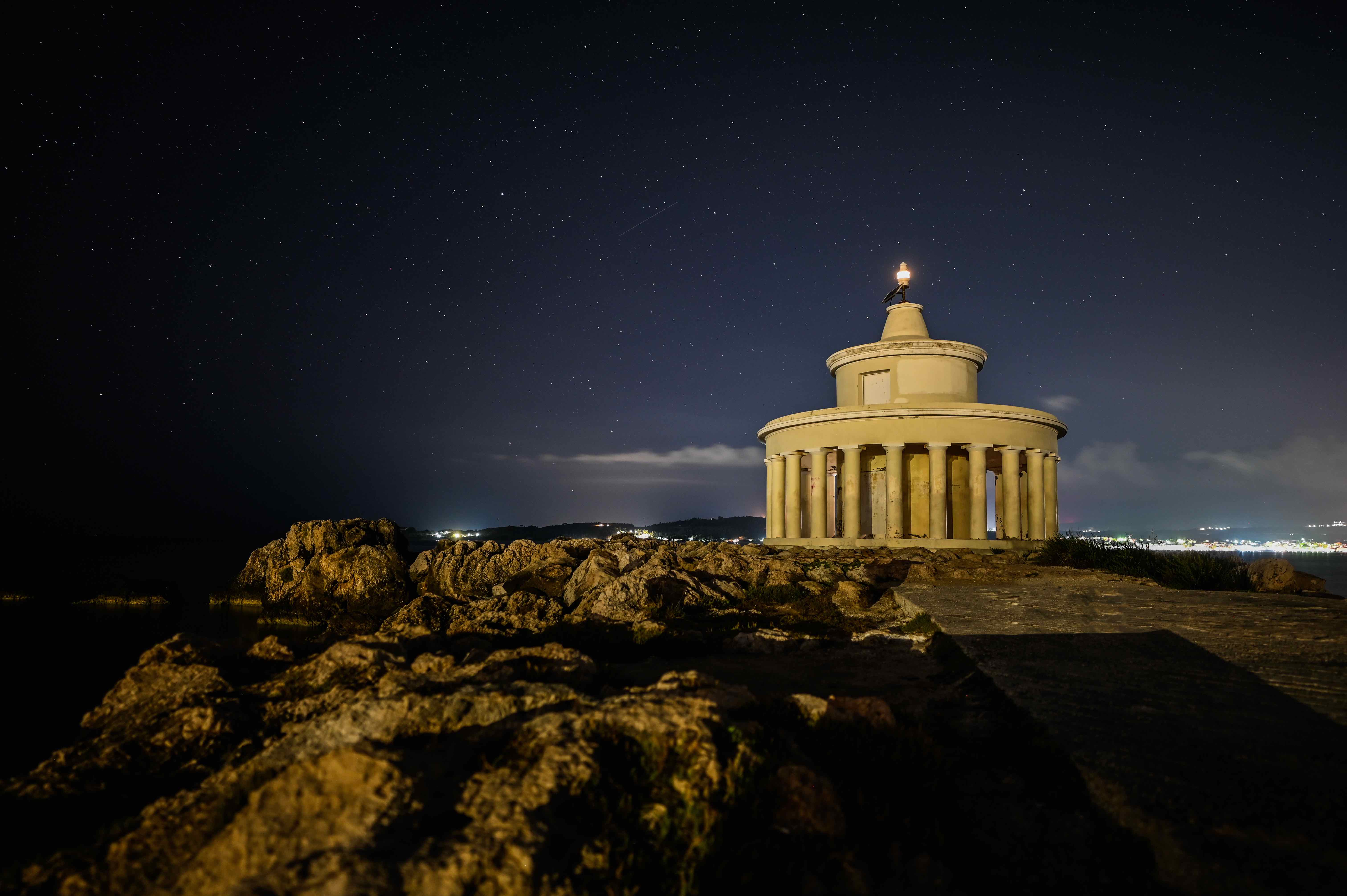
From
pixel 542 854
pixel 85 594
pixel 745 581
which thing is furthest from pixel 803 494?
pixel 85 594

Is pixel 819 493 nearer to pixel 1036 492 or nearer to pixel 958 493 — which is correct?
pixel 958 493

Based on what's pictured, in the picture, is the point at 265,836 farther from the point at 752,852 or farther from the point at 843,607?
the point at 843,607

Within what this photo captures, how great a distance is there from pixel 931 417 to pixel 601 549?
46.8ft

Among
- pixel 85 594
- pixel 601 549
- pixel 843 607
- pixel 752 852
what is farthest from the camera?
pixel 85 594

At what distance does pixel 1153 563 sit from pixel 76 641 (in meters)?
28.6

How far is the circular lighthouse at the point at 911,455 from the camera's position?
24.7 m

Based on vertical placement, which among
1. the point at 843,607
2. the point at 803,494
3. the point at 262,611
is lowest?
the point at 262,611

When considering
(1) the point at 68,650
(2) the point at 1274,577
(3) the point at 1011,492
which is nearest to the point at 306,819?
(2) the point at 1274,577

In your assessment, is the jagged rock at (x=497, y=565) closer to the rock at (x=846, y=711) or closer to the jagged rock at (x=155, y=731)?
the jagged rock at (x=155, y=731)

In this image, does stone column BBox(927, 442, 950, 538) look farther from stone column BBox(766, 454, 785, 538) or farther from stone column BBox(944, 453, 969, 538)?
stone column BBox(766, 454, 785, 538)

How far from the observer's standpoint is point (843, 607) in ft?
43.9

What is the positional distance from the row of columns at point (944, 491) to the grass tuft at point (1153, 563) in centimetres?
299

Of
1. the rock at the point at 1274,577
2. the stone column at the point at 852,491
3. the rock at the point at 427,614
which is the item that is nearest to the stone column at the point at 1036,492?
the stone column at the point at 852,491

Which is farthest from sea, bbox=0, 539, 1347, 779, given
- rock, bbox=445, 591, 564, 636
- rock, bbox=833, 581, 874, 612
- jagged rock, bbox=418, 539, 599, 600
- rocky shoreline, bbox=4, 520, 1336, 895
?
rock, bbox=833, 581, 874, 612
